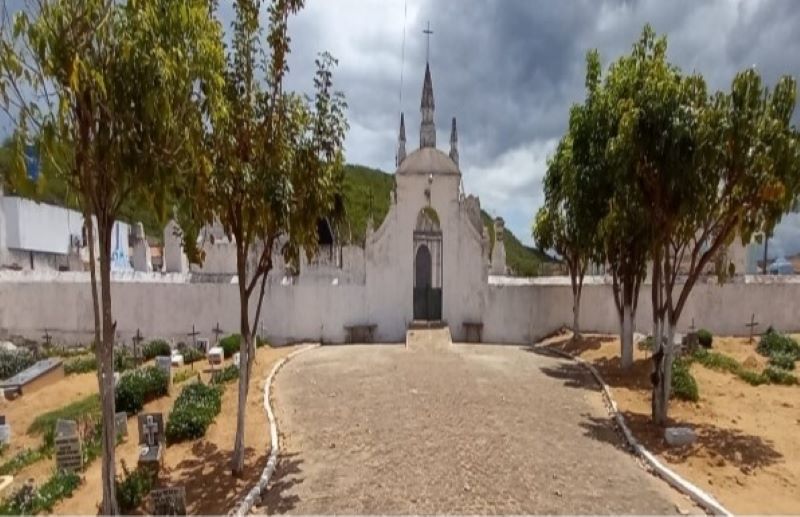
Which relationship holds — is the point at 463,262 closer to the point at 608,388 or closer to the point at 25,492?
the point at 608,388

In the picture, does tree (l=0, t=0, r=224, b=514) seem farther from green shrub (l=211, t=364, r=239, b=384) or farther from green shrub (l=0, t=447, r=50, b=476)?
green shrub (l=211, t=364, r=239, b=384)

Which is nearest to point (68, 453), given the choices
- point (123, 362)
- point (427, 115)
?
point (123, 362)

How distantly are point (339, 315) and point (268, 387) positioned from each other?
266 inches

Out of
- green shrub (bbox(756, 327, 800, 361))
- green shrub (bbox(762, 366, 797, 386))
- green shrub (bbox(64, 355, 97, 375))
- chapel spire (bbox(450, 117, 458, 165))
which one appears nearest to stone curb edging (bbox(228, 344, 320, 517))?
green shrub (bbox(64, 355, 97, 375))

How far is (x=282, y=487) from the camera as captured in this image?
7.20 meters

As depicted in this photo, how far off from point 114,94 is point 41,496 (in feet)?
19.2

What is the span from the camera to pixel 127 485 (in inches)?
276

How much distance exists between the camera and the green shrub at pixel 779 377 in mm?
12828

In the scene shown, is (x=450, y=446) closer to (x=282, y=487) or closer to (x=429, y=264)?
(x=282, y=487)

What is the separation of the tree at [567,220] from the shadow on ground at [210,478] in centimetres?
954

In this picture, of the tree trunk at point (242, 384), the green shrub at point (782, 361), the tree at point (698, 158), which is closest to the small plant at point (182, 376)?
the tree trunk at point (242, 384)

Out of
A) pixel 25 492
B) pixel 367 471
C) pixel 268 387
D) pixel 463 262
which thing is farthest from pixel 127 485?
pixel 463 262

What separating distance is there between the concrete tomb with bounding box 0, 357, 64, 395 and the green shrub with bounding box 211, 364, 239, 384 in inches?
229

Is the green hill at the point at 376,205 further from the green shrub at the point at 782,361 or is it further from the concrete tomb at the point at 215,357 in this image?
the concrete tomb at the point at 215,357
